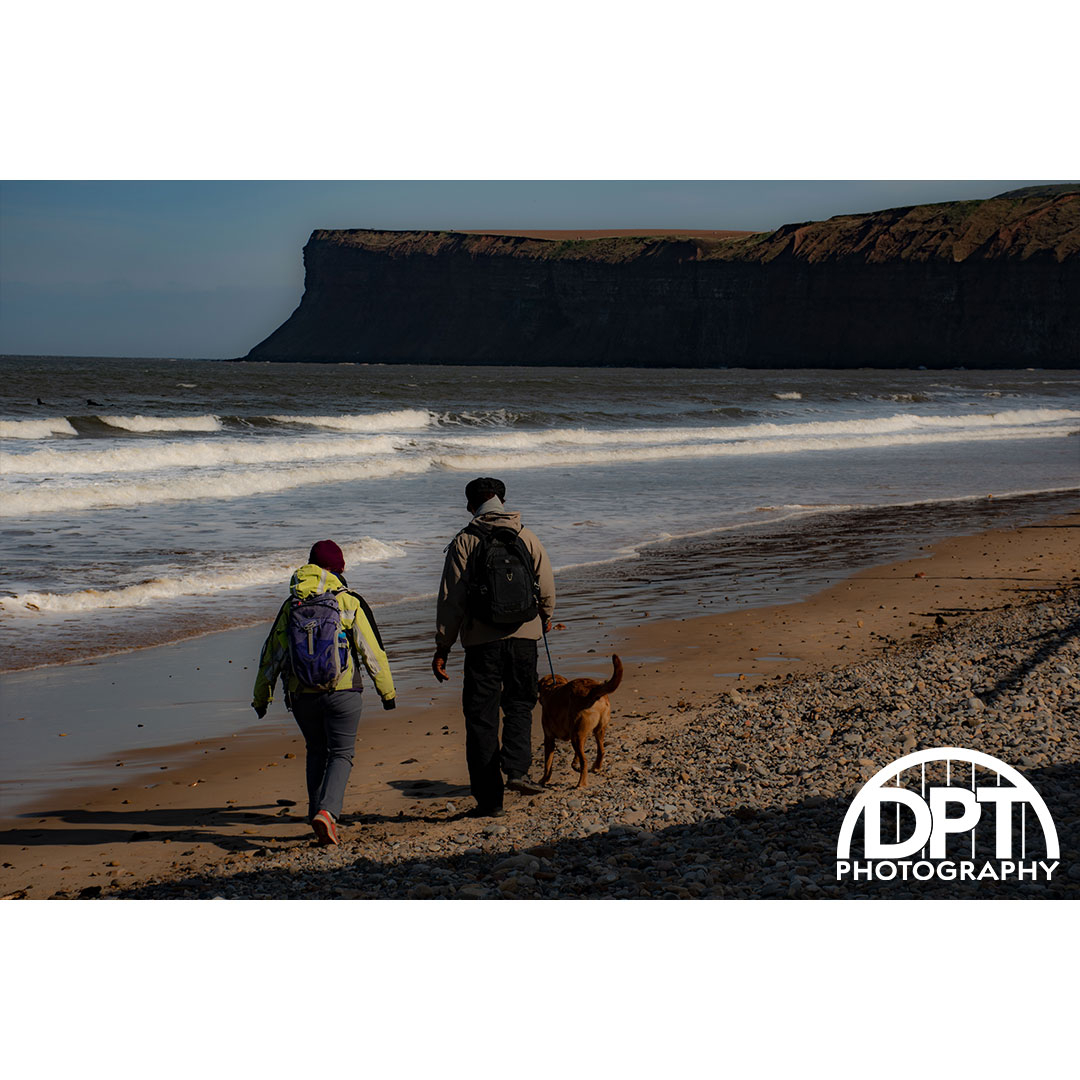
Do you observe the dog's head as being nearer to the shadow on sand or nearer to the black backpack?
the black backpack

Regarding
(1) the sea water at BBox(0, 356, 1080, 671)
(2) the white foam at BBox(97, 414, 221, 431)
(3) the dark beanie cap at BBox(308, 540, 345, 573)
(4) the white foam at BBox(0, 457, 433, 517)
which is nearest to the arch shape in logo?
(3) the dark beanie cap at BBox(308, 540, 345, 573)

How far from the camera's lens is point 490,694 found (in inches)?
212

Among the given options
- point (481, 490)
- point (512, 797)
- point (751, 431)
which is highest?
point (481, 490)

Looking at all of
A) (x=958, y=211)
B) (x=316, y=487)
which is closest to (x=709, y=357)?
(x=958, y=211)

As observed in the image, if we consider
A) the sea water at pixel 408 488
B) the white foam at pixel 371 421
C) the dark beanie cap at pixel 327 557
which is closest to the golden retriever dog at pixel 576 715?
the dark beanie cap at pixel 327 557

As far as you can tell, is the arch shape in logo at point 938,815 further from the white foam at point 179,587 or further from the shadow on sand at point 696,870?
the white foam at point 179,587

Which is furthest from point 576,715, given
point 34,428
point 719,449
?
point 34,428

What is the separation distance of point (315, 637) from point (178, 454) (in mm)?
21733

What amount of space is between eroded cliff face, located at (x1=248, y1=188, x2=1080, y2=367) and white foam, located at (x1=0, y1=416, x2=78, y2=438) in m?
102

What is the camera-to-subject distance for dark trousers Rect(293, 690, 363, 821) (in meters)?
5.09

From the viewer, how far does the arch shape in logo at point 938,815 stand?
3.85 meters

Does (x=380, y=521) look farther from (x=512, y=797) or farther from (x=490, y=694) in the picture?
(x=490, y=694)

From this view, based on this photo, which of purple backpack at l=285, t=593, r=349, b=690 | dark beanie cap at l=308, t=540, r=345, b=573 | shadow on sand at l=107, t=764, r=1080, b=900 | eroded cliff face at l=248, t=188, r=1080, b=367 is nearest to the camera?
A: shadow on sand at l=107, t=764, r=1080, b=900

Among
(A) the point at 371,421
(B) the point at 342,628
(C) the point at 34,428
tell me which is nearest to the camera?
(B) the point at 342,628
